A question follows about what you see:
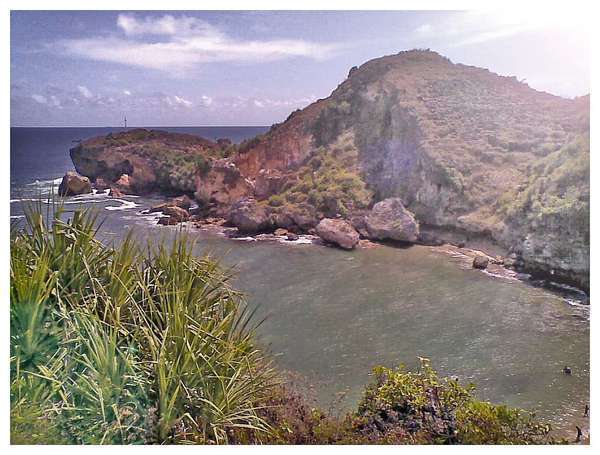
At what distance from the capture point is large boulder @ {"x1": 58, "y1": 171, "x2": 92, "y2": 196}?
3520 mm

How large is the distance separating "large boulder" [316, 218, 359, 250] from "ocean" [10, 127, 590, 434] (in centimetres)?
7

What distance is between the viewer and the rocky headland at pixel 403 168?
11.3ft

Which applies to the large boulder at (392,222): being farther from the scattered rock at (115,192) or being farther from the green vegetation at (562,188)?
the scattered rock at (115,192)

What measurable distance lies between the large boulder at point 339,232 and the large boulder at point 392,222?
0.11 meters

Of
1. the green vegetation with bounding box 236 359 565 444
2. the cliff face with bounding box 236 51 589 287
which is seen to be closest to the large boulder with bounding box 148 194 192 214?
the cliff face with bounding box 236 51 589 287

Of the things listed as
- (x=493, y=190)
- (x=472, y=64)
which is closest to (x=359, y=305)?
(x=493, y=190)

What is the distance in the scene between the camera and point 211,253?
3543 mm

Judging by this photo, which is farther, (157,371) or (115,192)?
(115,192)

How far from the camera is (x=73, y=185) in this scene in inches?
141

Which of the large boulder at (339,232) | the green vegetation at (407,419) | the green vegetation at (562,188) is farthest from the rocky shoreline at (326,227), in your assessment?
the green vegetation at (407,419)

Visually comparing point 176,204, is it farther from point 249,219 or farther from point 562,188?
point 562,188

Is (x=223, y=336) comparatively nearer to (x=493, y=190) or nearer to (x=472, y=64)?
(x=493, y=190)

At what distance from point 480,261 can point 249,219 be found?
1377mm

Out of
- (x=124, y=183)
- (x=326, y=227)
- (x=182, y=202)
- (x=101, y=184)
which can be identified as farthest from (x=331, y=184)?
(x=101, y=184)
